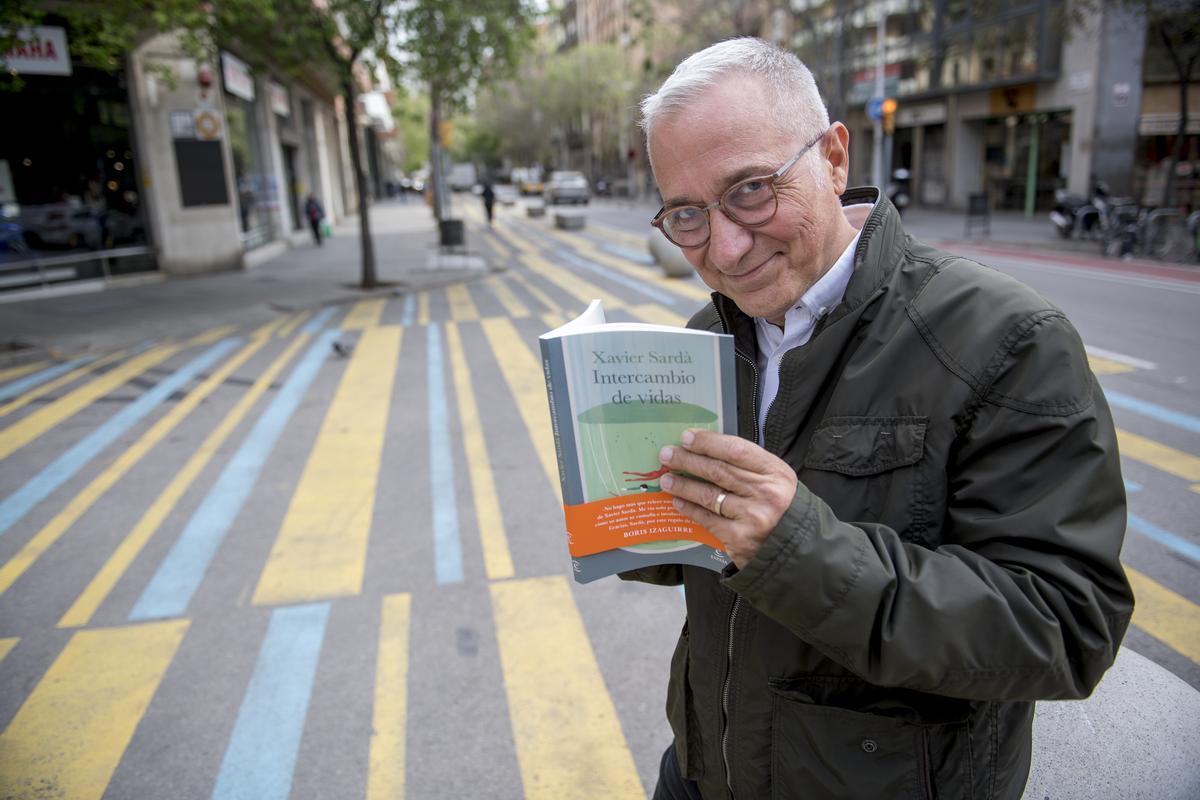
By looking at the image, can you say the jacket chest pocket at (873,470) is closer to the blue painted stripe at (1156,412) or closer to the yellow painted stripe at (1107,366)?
the blue painted stripe at (1156,412)

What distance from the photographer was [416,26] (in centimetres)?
1480

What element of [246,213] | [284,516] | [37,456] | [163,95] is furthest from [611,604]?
[246,213]

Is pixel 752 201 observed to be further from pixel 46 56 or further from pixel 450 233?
pixel 450 233

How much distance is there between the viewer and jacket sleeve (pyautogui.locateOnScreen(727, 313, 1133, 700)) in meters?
1.09

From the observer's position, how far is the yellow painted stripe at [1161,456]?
5.35 m

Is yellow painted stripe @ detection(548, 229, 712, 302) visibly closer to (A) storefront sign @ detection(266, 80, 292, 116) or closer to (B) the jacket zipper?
(A) storefront sign @ detection(266, 80, 292, 116)

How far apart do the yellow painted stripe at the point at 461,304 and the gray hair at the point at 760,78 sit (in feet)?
35.8

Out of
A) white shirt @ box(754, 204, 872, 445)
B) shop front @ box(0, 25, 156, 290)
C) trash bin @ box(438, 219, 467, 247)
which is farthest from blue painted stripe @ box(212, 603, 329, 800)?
trash bin @ box(438, 219, 467, 247)

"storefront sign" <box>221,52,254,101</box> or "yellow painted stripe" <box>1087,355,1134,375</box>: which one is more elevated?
"storefront sign" <box>221,52,254,101</box>

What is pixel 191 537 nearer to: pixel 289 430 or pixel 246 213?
pixel 289 430

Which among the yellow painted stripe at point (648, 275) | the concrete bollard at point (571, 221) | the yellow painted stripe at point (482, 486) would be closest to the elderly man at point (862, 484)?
the yellow painted stripe at point (482, 486)

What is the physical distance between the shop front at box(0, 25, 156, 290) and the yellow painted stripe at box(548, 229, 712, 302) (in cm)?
1038

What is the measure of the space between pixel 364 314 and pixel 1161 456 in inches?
435

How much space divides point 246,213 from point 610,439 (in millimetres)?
21910
